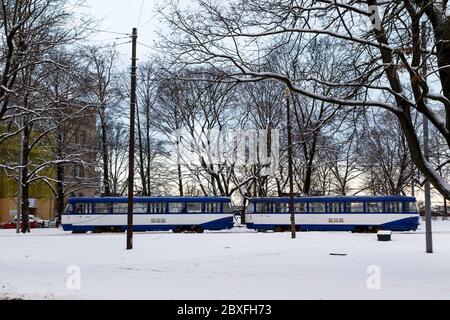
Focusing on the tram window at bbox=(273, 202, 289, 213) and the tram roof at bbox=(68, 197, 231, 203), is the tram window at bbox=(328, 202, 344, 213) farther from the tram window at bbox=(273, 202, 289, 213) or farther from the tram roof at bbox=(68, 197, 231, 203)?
the tram roof at bbox=(68, 197, 231, 203)

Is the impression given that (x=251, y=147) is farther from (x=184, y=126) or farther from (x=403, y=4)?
(x=403, y=4)

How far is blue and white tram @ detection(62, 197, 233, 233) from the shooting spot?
4328 centimetres

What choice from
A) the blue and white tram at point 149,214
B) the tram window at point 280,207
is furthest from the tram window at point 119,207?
the tram window at point 280,207

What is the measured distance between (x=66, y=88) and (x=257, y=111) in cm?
2707

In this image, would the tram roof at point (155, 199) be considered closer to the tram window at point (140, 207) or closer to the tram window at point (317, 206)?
the tram window at point (140, 207)

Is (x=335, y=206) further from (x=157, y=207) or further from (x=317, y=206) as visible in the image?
(x=157, y=207)

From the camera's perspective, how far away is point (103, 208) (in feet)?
143

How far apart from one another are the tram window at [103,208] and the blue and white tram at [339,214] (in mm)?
11359

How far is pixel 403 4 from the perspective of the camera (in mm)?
13688

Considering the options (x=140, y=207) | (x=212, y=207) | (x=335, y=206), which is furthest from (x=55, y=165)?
(x=335, y=206)

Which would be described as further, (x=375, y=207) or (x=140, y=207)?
(x=140, y=207)

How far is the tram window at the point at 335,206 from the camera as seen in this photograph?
139 feet

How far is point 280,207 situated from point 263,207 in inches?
55.7
